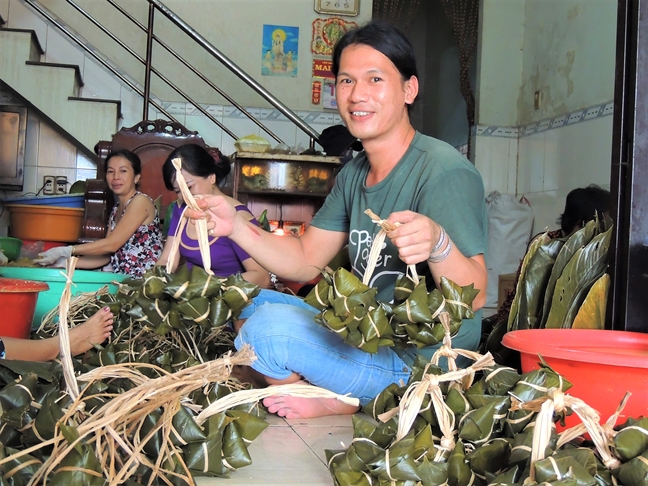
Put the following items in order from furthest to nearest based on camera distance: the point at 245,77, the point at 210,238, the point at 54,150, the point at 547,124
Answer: the point at 54,150
the point at 547,124
the point at 245,77
the point at 210,238

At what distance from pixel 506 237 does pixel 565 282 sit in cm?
384

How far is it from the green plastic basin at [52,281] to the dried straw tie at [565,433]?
6.77 feet

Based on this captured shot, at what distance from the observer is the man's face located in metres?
1.78

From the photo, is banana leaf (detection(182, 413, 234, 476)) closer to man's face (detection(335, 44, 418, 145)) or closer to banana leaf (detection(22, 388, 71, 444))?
banana leaf (detection(22, 388, 71, 444))

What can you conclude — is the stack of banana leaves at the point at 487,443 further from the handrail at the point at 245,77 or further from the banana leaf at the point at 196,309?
the handrail at the point at 245,77

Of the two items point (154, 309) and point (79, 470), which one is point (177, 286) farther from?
point (79, 470)

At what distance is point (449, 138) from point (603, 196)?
181 inches

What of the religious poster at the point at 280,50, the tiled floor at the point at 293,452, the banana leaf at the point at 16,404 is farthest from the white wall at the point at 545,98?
the banana leaf at the point at 16,404

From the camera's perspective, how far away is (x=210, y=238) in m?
2.73

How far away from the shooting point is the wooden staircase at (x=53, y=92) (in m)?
5.11

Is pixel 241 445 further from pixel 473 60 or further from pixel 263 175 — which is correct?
pixel 473 60

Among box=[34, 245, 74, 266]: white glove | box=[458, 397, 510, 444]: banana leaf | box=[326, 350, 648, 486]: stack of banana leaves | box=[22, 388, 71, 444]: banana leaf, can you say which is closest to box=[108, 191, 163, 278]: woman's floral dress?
box=[34, 245, 74, 266]: white glove

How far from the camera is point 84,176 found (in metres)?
5.70

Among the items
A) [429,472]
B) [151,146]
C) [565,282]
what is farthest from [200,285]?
[151,146]
